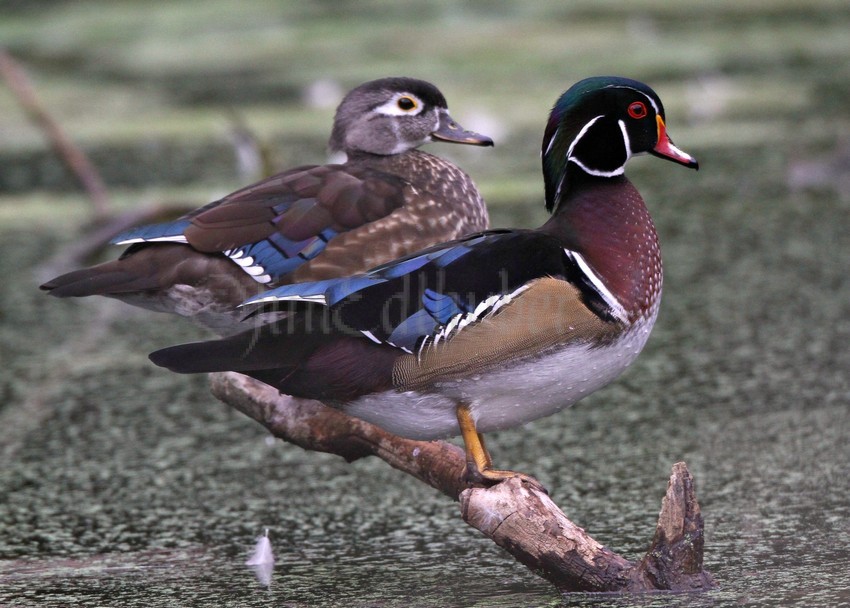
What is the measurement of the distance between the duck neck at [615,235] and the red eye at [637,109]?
12cm

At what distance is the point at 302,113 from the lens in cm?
696

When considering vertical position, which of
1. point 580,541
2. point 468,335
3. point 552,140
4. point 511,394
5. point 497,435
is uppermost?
point 552,140

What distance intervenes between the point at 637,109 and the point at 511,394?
614 mm

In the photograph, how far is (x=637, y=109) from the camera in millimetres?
2766

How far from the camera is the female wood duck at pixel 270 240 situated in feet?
9.73

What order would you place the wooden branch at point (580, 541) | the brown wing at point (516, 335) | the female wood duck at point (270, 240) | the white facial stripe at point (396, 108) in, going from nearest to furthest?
the wooden branch at point (580, 541) < the brown wing at point (516, 335) < the female wood duck at point (270, 240) < the white facial stripe at point (396, 108)

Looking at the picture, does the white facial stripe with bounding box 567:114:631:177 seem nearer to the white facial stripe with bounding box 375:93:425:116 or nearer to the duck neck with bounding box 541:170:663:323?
the duck neck with bounding box 541:170:663:323

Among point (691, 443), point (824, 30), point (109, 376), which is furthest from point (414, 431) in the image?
point (824, 30)

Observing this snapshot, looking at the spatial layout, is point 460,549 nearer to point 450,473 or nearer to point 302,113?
point 450,473

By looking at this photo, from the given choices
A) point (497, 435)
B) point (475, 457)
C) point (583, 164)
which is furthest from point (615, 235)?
point (497, 435)

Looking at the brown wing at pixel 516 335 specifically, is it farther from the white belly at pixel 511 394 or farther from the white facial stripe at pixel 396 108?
the white facial stripe at pixel 396 108

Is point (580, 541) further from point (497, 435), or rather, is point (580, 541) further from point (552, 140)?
point (497, 435)

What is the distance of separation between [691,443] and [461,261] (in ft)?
3.29

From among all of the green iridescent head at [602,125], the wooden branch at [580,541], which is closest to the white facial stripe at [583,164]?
the green iridescent head at [602,125]
